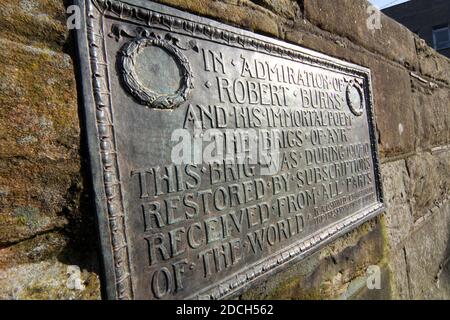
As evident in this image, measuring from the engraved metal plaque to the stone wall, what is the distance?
51 mm

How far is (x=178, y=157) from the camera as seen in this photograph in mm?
862

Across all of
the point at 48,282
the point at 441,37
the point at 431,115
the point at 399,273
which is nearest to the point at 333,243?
the point at 399,273

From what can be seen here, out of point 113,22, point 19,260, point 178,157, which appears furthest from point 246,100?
point 19,260

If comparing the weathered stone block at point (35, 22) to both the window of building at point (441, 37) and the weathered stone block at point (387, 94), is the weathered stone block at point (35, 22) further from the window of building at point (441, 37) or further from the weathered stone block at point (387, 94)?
the window of building at point (441, 37)

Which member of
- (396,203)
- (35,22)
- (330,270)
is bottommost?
(330,270)

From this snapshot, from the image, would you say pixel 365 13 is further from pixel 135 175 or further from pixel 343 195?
pixel 135 175

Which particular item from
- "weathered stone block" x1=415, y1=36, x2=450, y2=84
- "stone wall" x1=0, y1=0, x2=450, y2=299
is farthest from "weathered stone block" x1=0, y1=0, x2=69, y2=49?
"weathered stone block" x1=415, y1=36, x2=450, y2=84

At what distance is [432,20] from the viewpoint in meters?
12.3

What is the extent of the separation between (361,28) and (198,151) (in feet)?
4.29

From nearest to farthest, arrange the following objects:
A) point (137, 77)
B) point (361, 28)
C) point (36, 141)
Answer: point (36, 141) → point (137, 77) → point (361, 28)

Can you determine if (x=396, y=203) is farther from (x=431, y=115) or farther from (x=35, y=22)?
(x=35, y=22)
